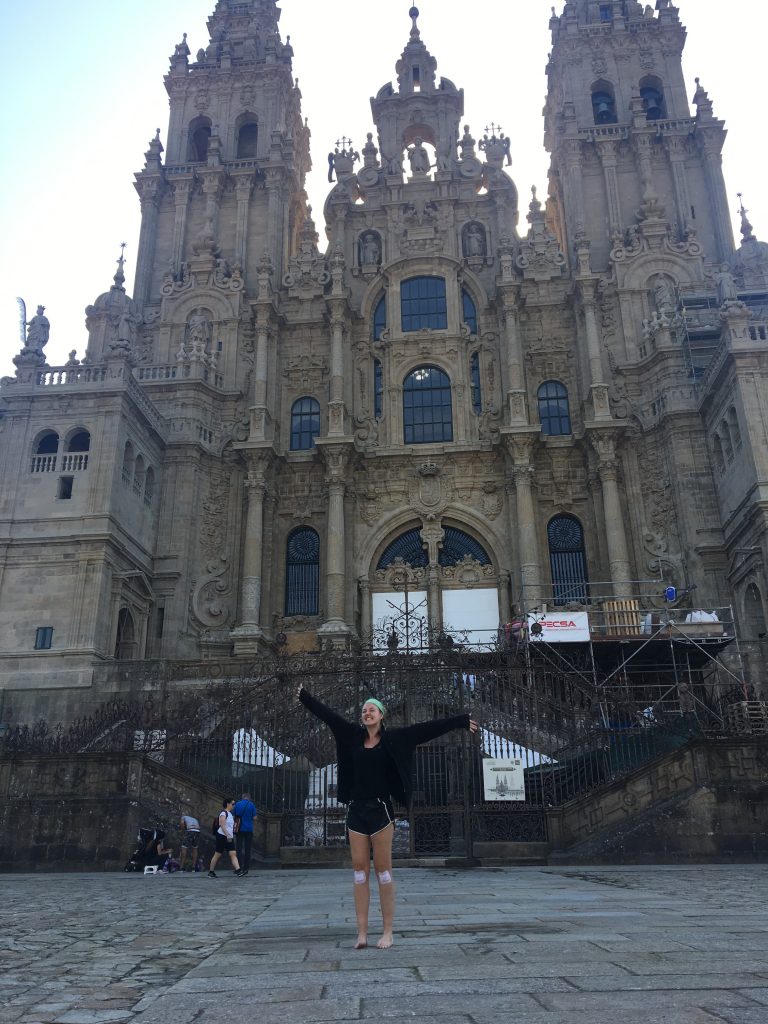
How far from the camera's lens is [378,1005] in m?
3.95

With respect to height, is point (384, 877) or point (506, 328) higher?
point (506, 328)

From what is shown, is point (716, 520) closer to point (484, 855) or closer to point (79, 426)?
point (484, 855)

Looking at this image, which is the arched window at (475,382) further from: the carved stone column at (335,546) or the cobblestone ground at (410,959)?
the cobblestone ground at (410,959)

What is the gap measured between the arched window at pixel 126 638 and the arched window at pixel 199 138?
23148mm

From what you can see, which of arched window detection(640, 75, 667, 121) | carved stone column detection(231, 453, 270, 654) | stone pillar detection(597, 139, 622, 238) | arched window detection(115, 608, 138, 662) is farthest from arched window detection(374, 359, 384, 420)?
arched window detection(640, 75, 667, 121)

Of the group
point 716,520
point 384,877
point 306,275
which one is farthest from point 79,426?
point 384,877

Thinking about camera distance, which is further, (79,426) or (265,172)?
(265,172)

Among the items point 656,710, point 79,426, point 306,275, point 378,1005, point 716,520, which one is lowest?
point 378,1005

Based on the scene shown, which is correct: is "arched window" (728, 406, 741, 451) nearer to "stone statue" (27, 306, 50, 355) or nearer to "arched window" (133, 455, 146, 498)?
"arched window" (133, 455, 146, 498)

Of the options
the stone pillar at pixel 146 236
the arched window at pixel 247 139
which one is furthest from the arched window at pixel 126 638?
the arched window at pixel 247 139

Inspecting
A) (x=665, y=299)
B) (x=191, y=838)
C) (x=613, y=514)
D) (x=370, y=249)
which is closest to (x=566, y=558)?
(x=613, y=514)

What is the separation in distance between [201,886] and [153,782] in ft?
15.1

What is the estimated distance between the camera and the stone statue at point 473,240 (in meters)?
36.4

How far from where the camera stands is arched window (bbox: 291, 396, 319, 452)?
3431 cm
